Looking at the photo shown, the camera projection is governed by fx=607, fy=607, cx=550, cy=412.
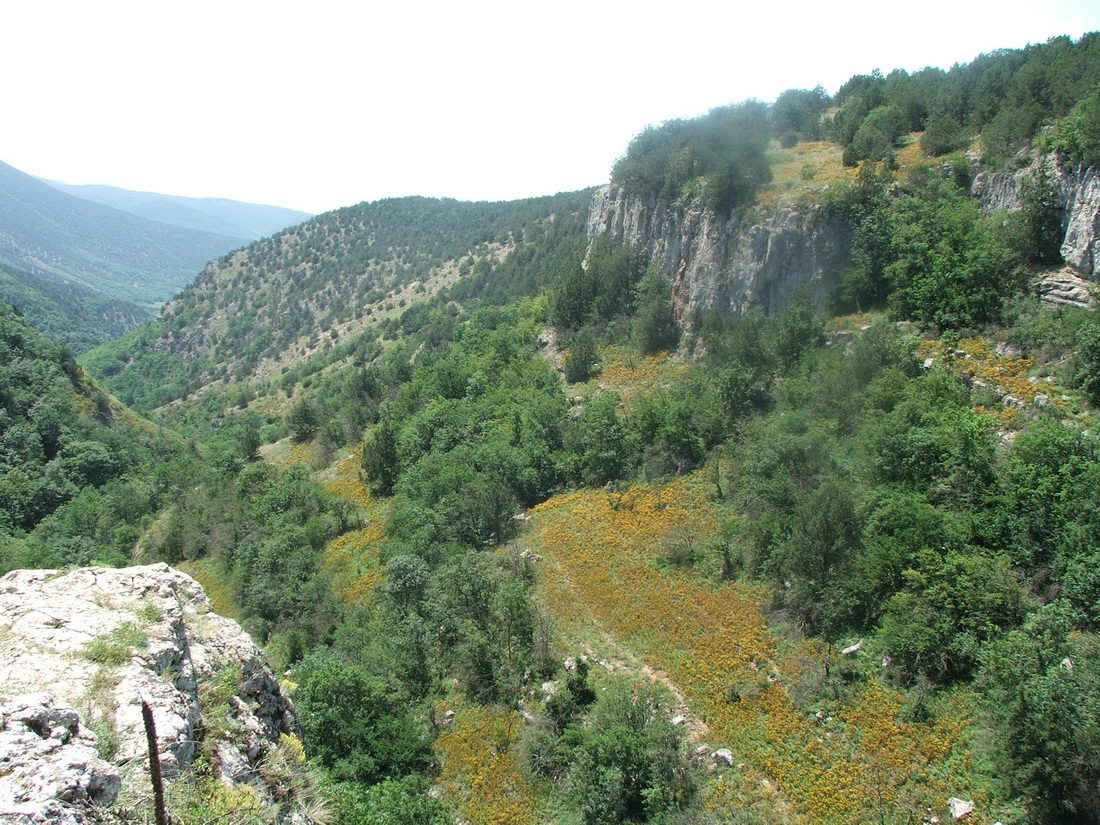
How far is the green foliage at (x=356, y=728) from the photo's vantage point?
59.2 feet

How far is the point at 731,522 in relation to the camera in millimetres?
26250

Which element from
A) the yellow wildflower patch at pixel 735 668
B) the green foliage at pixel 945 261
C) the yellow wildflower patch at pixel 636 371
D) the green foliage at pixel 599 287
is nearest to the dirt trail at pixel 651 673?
the yellow wildflower patch at pixel 735 668

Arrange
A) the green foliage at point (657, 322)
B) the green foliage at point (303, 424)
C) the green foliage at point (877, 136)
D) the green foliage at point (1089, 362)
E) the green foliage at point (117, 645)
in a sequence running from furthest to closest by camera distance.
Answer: the green foliage at point (303, 424) → the green foliage at point (657, 322) → the green foliage at point (877, 136) → the green foliage at point (1089, 362) → the green foliage at point (117, 645)

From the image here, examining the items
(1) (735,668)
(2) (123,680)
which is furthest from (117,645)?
(1) (735,668)

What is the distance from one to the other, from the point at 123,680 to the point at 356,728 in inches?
479

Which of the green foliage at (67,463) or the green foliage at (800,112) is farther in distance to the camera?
the green foliage at (67,463)

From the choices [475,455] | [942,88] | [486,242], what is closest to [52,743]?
[475,455]

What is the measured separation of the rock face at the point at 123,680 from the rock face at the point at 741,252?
33878 mm

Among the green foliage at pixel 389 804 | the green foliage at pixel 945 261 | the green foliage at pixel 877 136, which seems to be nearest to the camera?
the green foliage at pixel 389 804

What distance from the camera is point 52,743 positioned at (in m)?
6.55

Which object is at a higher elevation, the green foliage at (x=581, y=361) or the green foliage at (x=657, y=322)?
the green foliage at (x=657, y=322)

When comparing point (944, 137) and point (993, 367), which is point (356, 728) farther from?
point (944, 137)

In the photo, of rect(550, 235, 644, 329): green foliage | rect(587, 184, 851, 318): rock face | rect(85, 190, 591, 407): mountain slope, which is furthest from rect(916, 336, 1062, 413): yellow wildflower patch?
rect(85, 190, 591, 407): mountain slope

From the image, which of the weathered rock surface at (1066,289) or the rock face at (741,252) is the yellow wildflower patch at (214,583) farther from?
the weathered rock surface at (1066,289)
